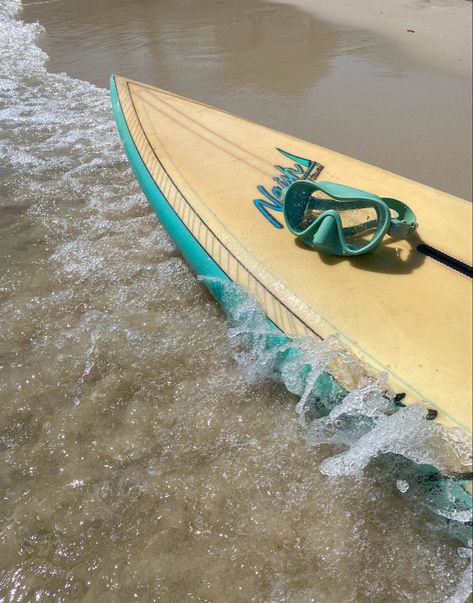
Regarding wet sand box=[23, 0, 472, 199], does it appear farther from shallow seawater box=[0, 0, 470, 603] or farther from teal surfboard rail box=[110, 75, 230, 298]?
shallow seawater box=[0, 0, 470, 603]

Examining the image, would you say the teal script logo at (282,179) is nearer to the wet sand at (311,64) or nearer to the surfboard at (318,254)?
the surfboard at (318,254)

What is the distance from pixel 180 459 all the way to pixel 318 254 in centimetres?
95

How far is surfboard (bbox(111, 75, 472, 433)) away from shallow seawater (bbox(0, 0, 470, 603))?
0.36ft

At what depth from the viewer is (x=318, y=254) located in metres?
1.94

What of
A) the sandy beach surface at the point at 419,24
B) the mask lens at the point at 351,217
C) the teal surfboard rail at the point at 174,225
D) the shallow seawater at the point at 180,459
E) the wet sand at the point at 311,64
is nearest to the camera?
the shallow seawater at the point at 180,459

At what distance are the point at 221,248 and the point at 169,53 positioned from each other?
5.15m

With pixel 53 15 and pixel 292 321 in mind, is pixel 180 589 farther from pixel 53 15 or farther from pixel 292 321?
pixel 53 15

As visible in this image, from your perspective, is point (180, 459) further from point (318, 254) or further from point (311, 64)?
point (311, 64)

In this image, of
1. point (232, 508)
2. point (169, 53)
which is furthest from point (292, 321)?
point (169, 53)

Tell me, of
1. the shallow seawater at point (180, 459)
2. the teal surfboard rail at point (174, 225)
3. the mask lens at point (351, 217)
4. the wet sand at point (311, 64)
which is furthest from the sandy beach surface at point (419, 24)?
the shallow seawater at point (180, 459)

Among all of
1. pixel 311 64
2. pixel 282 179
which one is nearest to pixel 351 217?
pixel 282 179

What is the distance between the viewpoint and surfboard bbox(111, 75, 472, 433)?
1543 mm

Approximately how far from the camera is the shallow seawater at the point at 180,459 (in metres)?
1.48

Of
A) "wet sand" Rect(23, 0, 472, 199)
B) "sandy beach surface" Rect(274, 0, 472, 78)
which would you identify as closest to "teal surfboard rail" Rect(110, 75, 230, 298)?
"wet sand" Rect(23, 0, 472, 199)
